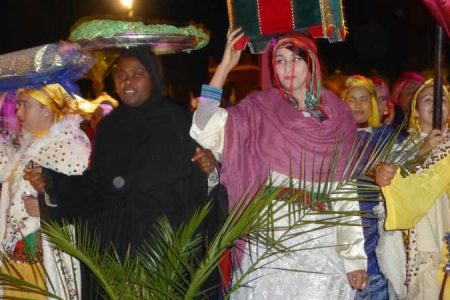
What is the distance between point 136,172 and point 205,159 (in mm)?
475

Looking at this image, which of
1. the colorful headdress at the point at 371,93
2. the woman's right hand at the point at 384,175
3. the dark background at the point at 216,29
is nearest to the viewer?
the woman's right hand at the point at 384,175

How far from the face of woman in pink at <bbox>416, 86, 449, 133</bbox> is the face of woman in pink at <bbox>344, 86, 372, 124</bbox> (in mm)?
1260

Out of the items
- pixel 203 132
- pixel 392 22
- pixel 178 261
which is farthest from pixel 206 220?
pixel 392 22

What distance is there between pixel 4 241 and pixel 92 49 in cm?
145

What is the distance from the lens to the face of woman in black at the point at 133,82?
473 centimetres

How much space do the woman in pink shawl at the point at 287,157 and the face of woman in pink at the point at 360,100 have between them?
2109 millimetres

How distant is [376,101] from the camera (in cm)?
655

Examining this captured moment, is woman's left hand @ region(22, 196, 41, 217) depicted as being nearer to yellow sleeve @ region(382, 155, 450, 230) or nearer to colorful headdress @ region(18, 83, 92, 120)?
colorful headdress @ region(18, 83, 92, 120)

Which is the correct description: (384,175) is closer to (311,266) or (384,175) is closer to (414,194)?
(414,194)

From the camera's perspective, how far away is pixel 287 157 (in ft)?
13.5

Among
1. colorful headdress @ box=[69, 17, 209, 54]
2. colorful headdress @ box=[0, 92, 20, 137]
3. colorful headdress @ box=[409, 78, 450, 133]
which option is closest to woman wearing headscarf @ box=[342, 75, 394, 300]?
colorful headdress @ box=[409, 78, 450, 133]

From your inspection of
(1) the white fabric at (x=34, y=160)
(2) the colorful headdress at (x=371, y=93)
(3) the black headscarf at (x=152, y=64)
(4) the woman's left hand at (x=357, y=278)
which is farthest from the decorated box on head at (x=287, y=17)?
(2) the colorful headdress at (x=371, y=93)

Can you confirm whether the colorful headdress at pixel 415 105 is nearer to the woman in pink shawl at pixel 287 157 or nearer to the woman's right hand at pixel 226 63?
the woman in pink shawl at pixel 287 157

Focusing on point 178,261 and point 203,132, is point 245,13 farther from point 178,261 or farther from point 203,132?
Result: point 178,261
